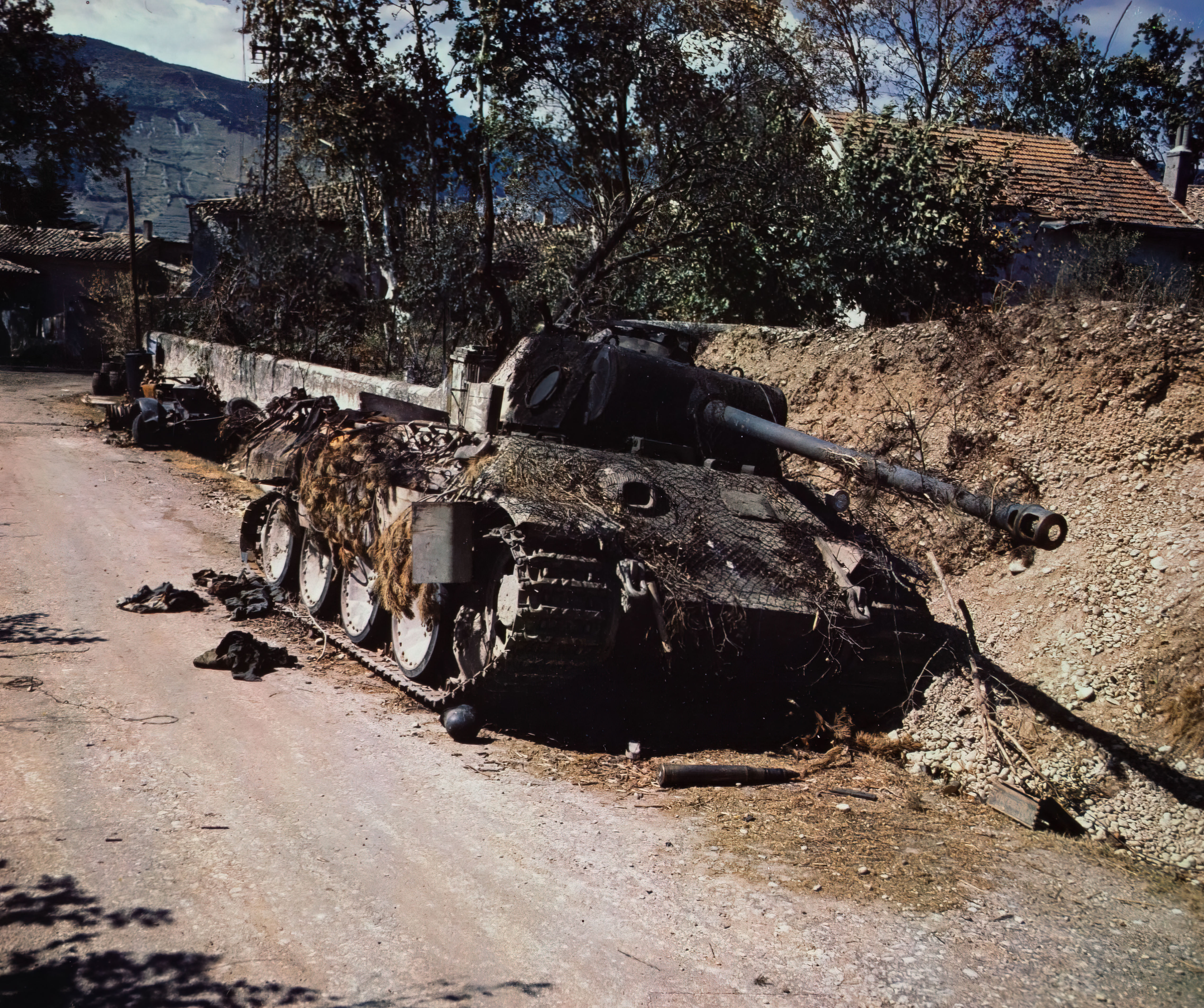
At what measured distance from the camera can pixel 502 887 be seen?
4.36m

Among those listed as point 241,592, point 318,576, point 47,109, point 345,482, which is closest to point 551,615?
point 345,482

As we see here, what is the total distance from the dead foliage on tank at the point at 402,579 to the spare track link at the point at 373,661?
399 mm

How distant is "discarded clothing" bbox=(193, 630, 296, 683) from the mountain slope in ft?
263

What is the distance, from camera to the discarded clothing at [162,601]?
8.27 m

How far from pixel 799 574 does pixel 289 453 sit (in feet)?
16.0

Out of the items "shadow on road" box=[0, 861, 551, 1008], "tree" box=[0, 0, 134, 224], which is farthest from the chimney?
"tree" box=[0, 0, 134, 224]

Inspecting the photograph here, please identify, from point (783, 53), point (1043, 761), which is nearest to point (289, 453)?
point (1043, 761)

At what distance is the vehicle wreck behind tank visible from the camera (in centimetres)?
598

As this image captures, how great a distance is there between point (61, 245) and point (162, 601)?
32.7 metres

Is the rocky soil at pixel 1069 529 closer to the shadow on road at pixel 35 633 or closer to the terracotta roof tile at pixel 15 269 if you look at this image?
the shadow on road at pixel 35 633

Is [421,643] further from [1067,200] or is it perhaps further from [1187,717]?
[1067,200]

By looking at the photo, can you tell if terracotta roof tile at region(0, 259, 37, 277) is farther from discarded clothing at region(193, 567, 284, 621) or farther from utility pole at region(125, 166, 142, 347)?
discarded clothing at region(193, 567, 284, 621)

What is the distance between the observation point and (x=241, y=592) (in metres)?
9.21

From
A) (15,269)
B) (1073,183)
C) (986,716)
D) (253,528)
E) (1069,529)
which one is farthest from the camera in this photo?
(15,269)
